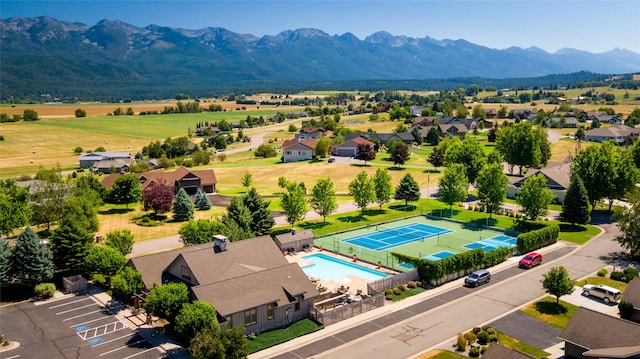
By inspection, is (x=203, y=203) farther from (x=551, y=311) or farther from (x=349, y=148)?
(x=349, y=148)

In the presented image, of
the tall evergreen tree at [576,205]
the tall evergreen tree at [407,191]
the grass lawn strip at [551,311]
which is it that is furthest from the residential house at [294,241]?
the tall evergreen tree at [576,205]

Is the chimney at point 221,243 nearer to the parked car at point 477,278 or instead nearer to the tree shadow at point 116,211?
the parked car at point 477,278

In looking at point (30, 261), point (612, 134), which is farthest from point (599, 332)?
point (612, 134)

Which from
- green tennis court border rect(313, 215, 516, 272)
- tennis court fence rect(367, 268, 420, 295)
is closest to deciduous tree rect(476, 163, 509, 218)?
green tennis court border rect(313, 215, 516, 272)

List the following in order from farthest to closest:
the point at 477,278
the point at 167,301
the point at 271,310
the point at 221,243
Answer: the point at 477,278
the point at 221,243
the point at 271,310
the point at 167,301

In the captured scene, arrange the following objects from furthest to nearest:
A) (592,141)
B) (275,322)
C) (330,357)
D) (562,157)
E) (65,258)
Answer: (592,141), (562,157), (65,258), (275,322), (330,357)

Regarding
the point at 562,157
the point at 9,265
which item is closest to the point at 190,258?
the point at 9,265

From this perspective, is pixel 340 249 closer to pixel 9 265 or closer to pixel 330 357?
pixel 330 357
